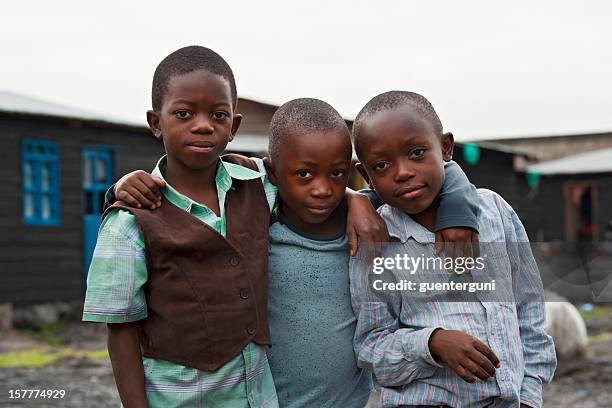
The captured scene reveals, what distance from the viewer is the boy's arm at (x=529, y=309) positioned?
6.57ft

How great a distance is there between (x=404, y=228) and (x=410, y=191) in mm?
128

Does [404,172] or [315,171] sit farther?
[315,171]

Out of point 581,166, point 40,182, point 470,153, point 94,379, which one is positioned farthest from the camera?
point 581,166

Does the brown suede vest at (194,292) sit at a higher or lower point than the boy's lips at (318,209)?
lower

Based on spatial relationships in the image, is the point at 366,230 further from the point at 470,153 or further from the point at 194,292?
the point at 470,153

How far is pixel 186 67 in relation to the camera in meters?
1.99

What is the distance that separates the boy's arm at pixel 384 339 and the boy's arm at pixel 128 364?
0.58 meters

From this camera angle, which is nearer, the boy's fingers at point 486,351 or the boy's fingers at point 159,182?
the boy's fingers at point 486,351

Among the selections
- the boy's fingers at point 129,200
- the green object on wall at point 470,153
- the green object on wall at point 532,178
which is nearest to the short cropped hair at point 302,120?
the boy's fingers at point 129,200

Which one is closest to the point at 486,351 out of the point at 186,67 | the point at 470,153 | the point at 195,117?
the point at 195,117

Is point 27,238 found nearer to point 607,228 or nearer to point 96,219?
point 96,219

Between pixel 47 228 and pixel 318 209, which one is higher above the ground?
pixel 318 209

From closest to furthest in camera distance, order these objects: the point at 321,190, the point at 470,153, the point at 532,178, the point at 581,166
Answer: the point at 321,190 → the point at 470,153 → the point at 532,178 → the point at 581,166

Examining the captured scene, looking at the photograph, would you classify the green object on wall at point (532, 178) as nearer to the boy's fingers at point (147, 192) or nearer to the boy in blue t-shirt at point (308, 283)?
the boy in blue t-shirt at point (308, 283)
